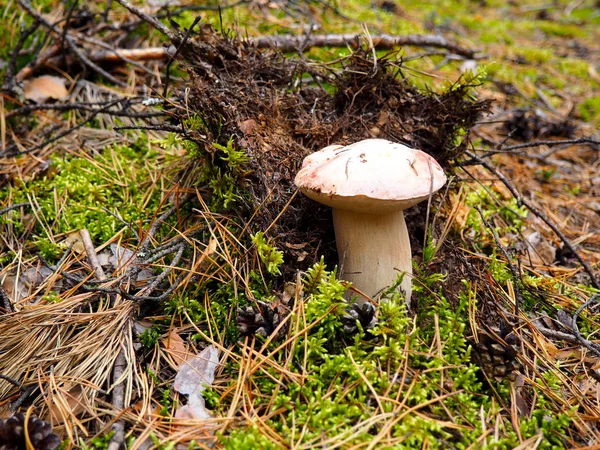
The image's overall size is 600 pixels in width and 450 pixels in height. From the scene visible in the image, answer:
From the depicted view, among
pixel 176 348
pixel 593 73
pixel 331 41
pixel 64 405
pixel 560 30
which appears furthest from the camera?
pixel 560 30

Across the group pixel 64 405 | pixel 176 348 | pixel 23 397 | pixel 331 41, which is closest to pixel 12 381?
pixel 23 397

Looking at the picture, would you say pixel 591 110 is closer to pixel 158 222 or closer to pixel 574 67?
pixel 574 67

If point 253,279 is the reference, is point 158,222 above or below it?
above

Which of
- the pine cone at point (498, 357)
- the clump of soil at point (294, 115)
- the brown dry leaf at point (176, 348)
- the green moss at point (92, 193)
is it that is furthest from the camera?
the green moss at point (92, 193)

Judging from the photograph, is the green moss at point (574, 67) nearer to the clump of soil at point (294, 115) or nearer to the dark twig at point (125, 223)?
the clump of soil at point (294, 115)

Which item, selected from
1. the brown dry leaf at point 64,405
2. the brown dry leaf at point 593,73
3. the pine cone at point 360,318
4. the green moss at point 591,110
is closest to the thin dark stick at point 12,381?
the brown dry leaf at point 64,405

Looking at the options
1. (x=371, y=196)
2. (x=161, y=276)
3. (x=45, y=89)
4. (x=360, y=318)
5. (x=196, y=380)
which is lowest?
(x=196, y=380)

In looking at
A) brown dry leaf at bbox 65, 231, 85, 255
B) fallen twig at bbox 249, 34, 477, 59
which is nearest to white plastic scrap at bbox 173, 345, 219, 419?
brown dry leaf at bbox 65, 231, 85, 255
